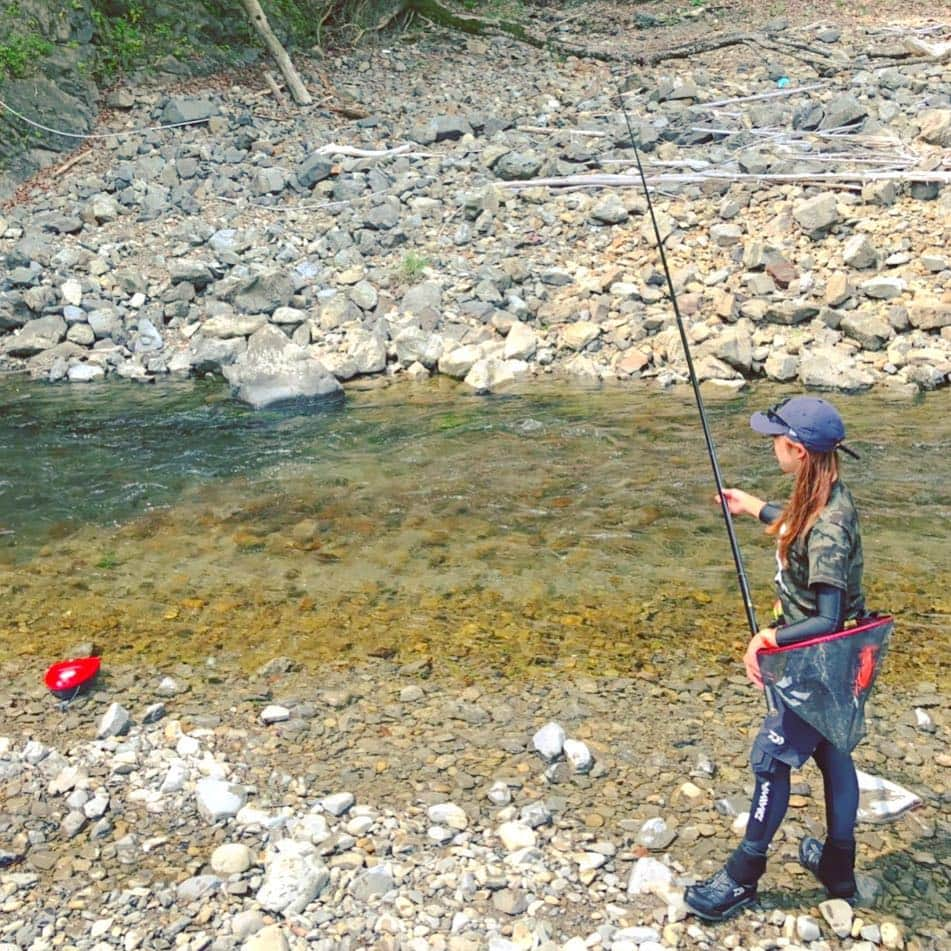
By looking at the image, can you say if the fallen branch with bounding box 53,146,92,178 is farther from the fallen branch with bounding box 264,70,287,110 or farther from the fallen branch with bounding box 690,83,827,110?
the fallen branch with bounding box 690,83,827,110

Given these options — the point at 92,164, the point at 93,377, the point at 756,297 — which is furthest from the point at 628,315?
the point at 92,164

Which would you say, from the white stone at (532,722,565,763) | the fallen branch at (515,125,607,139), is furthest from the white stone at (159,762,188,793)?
the fallen branch at (515,125,607,139)

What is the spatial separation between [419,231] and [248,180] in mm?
3901

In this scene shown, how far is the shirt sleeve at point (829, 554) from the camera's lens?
9.16 ft

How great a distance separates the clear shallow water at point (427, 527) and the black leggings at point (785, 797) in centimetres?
188

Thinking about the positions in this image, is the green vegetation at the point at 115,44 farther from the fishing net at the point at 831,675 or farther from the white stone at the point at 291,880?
the fishing net at the point at 831,675

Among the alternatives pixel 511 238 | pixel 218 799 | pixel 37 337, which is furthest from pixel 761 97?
pixel 218 799

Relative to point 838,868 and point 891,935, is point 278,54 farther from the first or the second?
point 891,935

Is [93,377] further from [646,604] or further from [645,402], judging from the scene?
[646,604]

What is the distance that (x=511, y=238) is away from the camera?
1323 centimetres

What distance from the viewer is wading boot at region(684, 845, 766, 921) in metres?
3.03

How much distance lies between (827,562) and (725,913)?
124cm

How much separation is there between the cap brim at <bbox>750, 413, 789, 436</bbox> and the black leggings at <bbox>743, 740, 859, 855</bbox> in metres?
1.03

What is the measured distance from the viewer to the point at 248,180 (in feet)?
51.5
